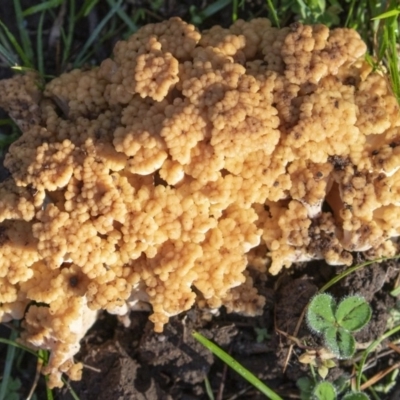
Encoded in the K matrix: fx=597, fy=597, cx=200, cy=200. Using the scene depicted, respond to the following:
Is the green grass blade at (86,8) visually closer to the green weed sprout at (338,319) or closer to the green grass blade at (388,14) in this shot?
the green grass blade at (388,14)

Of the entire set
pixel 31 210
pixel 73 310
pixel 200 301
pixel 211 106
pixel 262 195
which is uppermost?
pixel 211 106

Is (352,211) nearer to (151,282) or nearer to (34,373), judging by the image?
(151,282)

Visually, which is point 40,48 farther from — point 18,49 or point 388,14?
point 388,14

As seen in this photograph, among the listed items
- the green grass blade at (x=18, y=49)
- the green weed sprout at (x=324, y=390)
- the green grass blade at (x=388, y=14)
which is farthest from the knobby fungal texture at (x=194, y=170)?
the green weed sprout at (x=324, y=390)

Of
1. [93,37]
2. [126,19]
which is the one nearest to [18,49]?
[93,37]

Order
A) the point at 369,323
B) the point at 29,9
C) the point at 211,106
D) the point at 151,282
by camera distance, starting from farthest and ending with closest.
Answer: the point at 29,9 → the point at 369,323 → the point at 151,282 → the point at 211,106

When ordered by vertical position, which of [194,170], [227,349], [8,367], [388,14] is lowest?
[227,349]

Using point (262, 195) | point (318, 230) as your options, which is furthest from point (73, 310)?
point (318, 230)
